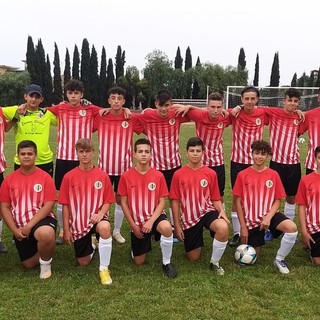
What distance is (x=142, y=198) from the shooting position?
445 cm

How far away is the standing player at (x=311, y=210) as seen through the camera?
14.7ft

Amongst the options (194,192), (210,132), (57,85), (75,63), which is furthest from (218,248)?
(75,63)

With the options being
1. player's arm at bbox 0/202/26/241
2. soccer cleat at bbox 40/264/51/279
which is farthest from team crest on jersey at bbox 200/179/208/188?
player's arm at bbox 0/202/26/241

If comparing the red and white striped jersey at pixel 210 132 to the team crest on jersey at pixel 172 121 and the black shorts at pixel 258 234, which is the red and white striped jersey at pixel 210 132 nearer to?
the team crest on jersey at pixel 172 121

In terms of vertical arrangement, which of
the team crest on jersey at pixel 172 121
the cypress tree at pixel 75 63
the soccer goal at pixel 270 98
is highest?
the cypress tree at pixel 75 63

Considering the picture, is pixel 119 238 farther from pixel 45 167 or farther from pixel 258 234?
pixel 258 234

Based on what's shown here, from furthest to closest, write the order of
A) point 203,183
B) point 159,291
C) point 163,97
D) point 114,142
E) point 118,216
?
point 118,216 < point 114,142 < point 163,97 < point 203,183 < point 159,291

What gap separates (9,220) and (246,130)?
3.17m

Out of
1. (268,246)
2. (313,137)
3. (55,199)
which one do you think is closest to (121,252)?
(55,199)

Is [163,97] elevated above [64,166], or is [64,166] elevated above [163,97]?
[163,97]

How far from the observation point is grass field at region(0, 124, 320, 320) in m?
3.42

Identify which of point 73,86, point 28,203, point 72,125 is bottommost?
point 28,203

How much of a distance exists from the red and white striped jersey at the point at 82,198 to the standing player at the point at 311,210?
6.97 feet

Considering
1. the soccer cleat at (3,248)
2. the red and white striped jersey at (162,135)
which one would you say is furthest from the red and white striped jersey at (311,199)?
the soccer cleat at (3,248)
